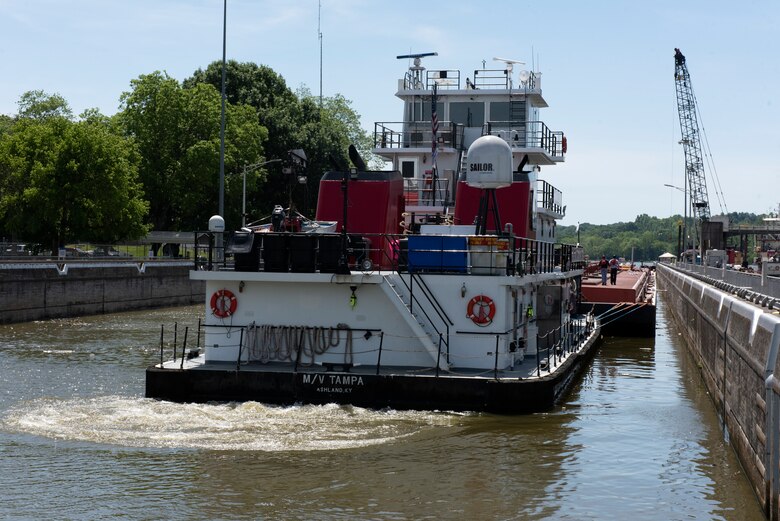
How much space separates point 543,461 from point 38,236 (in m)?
52.2

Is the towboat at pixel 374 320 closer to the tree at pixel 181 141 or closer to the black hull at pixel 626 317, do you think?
the black hull at pixel 626 317

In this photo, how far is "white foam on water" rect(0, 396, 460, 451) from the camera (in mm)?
17578

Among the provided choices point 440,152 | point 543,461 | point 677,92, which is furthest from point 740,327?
point 677,92

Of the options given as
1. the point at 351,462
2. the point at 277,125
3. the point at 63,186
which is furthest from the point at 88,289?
the point at 277,125

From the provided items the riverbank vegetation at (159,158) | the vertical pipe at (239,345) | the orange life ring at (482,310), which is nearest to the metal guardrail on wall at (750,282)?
the orange life ring at (482,310)

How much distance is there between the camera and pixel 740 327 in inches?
741

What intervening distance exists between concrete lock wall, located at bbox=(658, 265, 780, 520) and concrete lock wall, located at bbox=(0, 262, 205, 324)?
28.9 m

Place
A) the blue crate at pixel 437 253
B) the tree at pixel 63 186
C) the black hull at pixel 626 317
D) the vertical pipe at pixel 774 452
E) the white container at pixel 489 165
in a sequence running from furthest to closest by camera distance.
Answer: the tree at pixel 63 186
the black hull at pixel 626 317
the white container at pixel 489 165
the blue crate at pixel 437 253
the vertical pipe at pixel 774 452

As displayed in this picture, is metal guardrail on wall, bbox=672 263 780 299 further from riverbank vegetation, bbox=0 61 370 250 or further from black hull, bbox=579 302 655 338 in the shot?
riverbank vegetation, bbox=0 61 370 250

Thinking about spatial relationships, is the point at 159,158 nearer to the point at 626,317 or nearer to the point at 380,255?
the point at 626,317

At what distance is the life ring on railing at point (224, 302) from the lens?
2134 centimetres

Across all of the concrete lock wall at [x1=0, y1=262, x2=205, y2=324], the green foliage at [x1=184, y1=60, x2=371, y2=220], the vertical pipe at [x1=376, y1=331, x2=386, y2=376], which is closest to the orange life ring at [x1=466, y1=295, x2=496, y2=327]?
the vertical pipe at [x1=376, y1=331, x2=386, y2=376]

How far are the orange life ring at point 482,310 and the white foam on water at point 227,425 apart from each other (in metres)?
2.28

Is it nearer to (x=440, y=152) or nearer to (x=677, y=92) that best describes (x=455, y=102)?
(x=440, y=152)
